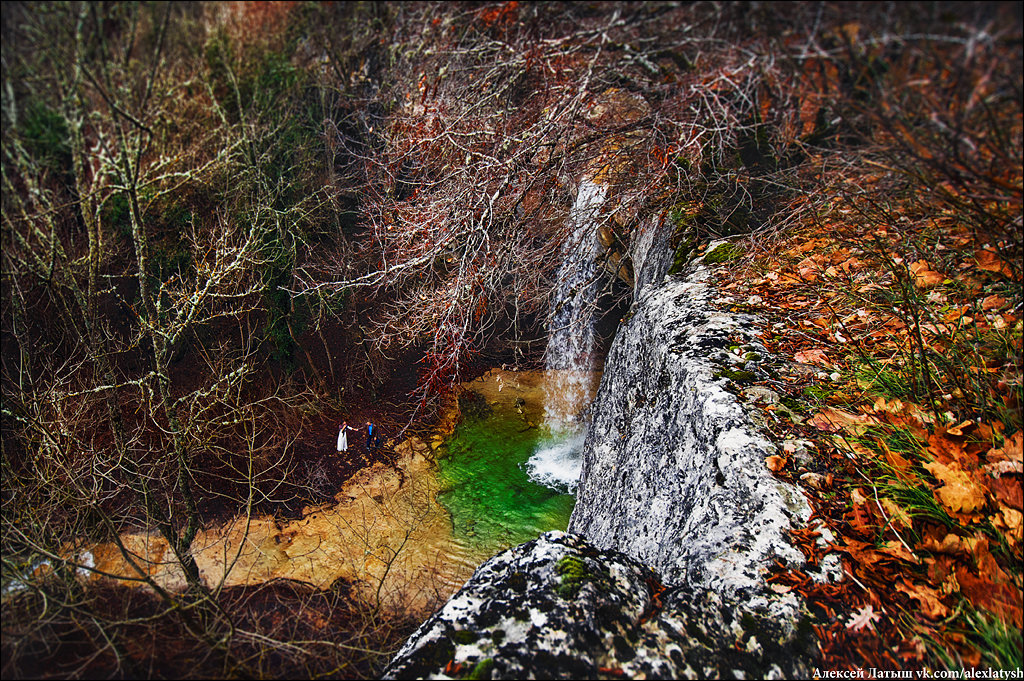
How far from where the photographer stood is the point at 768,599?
1.73 meters

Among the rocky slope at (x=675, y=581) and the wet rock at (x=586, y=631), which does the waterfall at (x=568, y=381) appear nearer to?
the rocky slope at (x=675, y=581)

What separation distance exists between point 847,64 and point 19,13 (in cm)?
724

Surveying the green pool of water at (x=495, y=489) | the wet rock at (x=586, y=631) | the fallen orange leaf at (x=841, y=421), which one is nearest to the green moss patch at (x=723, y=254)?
the fallen orange leaf at (x=841, y=421)

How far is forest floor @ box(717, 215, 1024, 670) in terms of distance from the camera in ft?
4.88

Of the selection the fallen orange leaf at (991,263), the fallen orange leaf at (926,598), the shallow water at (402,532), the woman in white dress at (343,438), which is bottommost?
the shallow water at (402,532)

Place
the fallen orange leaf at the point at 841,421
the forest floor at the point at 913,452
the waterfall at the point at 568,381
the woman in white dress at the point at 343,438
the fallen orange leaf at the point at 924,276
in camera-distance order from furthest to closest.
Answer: the woman in white dress at the point at 343,438 → the waterfall at the point at 568,381 → the fallen orange leaf at the point at 924,276 → the fallen orange leaf at the point at 841,421 → the forest floor at the point at 913,452

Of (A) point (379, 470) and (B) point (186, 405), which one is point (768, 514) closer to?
(A) point (379, 470)

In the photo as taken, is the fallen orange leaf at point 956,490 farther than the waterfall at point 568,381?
No

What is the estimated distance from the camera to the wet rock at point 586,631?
5.07ft

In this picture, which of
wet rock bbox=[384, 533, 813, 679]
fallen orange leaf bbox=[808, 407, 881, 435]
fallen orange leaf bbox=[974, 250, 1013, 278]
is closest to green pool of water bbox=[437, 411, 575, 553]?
wet rock bbox=[384, 533, 813, 679]

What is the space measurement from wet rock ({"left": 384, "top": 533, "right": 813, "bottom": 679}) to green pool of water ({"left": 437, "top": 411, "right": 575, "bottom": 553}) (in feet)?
Answer: 14.7

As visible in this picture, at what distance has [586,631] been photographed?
165 cm

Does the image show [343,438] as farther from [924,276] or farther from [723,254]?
[924,276]

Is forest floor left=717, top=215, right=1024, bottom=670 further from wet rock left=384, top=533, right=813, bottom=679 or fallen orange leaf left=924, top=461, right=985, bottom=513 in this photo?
wet rock left=384, top=533, right=813, bottom=679
